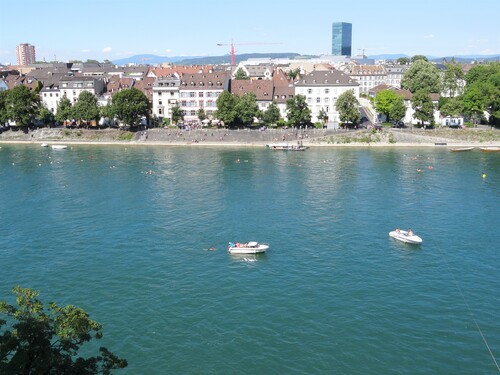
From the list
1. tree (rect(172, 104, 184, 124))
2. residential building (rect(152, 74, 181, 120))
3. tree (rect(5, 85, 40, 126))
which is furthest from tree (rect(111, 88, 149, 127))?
tree (rect(5, 85, 40, 126))

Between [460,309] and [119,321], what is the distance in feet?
83.9

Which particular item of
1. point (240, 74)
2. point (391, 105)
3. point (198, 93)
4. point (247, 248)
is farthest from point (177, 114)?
point (247, 248)

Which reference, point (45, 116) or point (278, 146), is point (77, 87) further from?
point (278, 146)

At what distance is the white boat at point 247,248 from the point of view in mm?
50719

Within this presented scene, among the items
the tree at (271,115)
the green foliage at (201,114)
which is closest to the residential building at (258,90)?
the tree at (271,115)

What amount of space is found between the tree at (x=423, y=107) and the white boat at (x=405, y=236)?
72697 millimetres

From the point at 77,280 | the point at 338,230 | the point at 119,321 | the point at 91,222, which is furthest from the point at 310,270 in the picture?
the point at 91,222

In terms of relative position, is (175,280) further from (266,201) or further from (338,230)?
(266,201)

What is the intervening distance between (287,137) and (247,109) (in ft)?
38.1

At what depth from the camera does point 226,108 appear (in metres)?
121

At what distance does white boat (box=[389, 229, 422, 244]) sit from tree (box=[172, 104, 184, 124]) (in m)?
83.5

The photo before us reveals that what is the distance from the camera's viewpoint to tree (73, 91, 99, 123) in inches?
4985

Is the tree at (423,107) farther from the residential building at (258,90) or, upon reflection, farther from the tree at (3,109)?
the tree at (3,109)

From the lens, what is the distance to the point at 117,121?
13212cm
